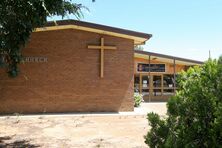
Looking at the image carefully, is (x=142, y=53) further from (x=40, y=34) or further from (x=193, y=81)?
(x=193, y=81)

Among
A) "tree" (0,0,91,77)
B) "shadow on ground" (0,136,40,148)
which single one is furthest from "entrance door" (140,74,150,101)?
"shadow on ground" (0,136,40,148)

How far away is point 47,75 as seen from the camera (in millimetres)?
17188

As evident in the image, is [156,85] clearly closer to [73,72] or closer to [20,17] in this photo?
[73,72]

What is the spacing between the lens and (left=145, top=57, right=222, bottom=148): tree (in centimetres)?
426

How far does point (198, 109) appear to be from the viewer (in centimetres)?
448

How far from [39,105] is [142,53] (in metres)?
13.3

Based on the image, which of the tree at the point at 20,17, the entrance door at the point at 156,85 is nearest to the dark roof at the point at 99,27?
the tree at the point at 20,17

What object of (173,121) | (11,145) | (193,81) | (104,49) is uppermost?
(104,49)

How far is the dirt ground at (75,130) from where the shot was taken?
977cm

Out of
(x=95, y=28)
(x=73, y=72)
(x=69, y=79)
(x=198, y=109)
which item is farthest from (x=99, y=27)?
(x=198, y=109)

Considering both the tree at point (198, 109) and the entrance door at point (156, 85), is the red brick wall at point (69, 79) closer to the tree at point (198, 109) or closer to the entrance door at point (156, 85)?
the tree at point (198, 109)

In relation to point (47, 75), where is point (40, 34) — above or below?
above

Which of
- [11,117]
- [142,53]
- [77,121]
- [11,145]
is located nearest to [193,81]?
[11,145]

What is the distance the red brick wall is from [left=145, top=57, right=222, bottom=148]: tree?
1264 cm
